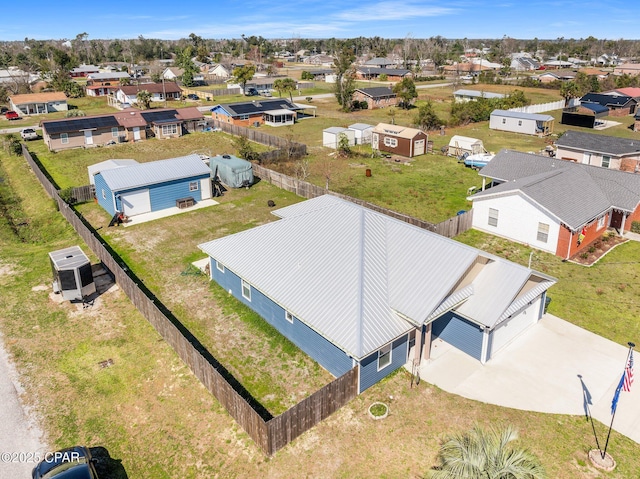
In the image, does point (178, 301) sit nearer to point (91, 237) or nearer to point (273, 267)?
point (273, 267)

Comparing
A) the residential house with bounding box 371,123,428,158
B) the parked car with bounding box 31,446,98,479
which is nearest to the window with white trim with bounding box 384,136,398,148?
the residential house with bounding box 371,123,428,158

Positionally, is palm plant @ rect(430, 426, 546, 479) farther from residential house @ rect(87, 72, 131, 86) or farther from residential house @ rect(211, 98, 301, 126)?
residential house @ rect(87, 72, 131, 86)

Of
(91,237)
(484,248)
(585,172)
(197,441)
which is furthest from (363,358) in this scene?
(585,172)

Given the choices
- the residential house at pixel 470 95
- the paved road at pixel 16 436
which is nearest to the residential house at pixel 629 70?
the residential house at pixel 470 95

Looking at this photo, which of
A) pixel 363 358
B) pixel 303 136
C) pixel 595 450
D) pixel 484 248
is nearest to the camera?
pixel 595 450

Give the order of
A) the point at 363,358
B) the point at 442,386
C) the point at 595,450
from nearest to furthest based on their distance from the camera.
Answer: the point at 595,450, the point at 363,358, the point at 442,386

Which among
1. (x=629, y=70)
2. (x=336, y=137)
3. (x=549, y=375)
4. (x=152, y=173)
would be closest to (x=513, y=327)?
(x=549, y=375)
